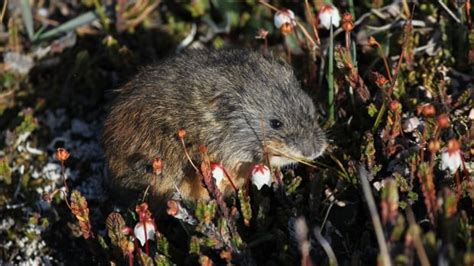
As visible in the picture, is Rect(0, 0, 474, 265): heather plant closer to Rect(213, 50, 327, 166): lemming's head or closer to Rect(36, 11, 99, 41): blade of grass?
Rect(36, 11, 99, 41): blade of grass

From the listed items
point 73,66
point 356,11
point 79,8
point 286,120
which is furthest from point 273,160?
point 79,8

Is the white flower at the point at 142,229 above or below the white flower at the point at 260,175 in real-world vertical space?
below

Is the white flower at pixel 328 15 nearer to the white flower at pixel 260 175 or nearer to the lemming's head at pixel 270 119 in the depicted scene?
the lemming's head at pixel 270 119

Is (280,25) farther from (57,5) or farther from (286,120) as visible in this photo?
(57,5)

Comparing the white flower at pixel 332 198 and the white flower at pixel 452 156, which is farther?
the white flower at pixel 332 198

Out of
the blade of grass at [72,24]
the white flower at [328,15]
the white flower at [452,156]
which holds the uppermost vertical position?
the white flower at [328,15]

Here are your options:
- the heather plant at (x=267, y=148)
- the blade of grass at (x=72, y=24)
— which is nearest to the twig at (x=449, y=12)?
the heather plant at (x=267, y=148)

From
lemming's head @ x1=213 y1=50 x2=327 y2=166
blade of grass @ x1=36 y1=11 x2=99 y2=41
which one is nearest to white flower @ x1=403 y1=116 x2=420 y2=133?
lemming's head @ x1=213 y1=50 x2=327 y2=166
